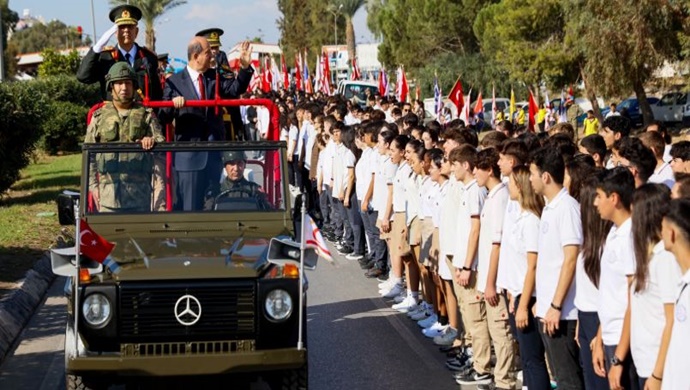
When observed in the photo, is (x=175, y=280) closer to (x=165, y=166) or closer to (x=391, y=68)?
(x=165, y=166)

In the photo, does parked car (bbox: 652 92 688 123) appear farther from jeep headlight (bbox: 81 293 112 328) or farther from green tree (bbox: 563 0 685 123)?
jeep headlight (bbox: 81 293 112 328)

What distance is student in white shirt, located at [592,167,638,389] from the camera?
5738 mm

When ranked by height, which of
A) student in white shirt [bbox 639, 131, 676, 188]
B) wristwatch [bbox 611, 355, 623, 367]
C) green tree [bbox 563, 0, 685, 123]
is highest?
green tree [bbox 563, 0, 685, 123]

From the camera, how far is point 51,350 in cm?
1026

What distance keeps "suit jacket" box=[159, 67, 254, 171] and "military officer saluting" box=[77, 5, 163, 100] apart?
0.89 ft

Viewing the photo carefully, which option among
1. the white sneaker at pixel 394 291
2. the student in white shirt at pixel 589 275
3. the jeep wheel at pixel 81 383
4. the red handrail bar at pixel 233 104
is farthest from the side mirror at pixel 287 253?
the white sneaker at pixel 394 291

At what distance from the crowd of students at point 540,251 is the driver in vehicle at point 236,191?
176 cm

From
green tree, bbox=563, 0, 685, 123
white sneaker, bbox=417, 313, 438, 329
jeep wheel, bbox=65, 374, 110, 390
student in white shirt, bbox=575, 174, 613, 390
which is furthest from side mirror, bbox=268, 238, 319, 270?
green tree, bbox=563, 0, 685, 123

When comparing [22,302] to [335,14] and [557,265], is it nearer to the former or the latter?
[557,265]

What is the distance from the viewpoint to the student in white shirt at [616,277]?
5.74m

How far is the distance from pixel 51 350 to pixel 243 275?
4090mm

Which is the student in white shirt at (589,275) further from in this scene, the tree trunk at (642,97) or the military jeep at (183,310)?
the tree trunk at (642,97)

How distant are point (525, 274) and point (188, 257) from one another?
229 cm

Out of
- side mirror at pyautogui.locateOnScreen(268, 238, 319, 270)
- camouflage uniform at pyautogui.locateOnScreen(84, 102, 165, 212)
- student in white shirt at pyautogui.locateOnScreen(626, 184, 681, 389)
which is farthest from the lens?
camouflage uniform at pyautogui.locateOnScreen(84, 102, 165, 212)
